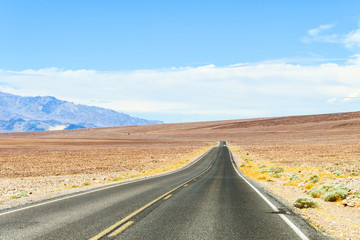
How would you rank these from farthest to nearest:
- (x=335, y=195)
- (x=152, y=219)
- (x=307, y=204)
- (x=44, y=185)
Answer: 1. (x=44, y=185)
2. (x=335, y=195)
3. (x=307, y=204)
4. (x=152, y=219)

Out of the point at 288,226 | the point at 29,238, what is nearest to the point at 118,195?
the point at 29,238

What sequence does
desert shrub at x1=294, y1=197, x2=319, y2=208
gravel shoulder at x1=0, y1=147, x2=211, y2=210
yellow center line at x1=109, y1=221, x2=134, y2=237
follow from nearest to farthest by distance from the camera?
yellow center line at x1=109, y1=221, x2=134, y2=237 < desert shrub at x1=294, y1=197, x2=319, y2=208 < gravel shoulder at x1=0, y1=147, x2=211, y2=210

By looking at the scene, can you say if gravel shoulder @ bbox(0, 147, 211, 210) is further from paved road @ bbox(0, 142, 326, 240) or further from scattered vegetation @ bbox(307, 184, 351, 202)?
scattered vegetation @ bbox(307, 184, 351, 202)

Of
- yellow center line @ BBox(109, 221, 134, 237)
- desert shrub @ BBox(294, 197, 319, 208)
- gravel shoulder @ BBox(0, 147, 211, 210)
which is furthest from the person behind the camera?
gravel shoulder @ BBox(0, 147, 211, 210)

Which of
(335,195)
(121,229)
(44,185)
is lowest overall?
(44,185)

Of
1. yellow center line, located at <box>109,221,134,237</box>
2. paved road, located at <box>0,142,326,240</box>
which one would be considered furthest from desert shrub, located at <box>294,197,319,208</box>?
yellow center line, located at <box>109,221,134,237</box>

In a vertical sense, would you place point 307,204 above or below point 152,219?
below

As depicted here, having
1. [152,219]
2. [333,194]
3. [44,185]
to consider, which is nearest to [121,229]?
[152,219]

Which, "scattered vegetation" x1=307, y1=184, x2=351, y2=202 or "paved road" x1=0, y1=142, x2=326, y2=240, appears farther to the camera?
"scattered vegetation" x1=307, y1=184, x2=351, y2=202

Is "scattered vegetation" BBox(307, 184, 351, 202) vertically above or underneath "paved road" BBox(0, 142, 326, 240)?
underneath

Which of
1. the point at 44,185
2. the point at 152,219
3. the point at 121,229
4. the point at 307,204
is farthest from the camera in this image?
the point at 44,185

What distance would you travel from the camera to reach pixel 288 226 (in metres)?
8.87

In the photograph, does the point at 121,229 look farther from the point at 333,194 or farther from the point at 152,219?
the point at 333,194

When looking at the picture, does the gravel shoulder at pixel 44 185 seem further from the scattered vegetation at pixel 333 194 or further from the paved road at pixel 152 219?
the scattered vegetation at pixel 333 194
